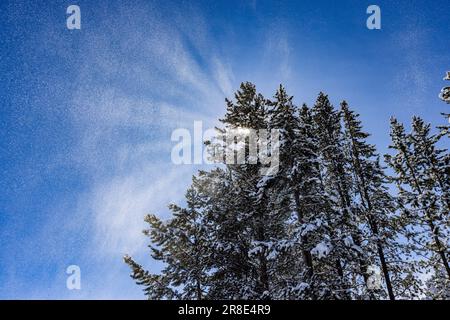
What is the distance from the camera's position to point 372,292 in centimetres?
1461

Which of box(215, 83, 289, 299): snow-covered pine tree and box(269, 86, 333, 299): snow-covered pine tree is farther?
box(215, 83, 289, 299): snow-covered pine tree

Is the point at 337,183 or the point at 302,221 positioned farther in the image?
the point at 337,183

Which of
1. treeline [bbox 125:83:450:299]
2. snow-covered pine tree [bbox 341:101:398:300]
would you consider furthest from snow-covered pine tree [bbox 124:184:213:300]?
snow-covered pine tree [bbox 341:101:398:300]

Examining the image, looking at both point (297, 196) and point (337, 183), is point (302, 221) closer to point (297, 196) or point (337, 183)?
point (297, 196)

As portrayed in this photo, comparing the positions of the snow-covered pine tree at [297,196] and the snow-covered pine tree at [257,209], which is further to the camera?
the snow-covered pine tree at [257,209]

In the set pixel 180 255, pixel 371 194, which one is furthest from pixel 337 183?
pixel 180 255

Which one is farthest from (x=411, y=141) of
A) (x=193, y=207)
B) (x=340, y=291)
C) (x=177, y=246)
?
(x=177, y=246)

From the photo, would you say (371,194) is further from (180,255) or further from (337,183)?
(180,255)

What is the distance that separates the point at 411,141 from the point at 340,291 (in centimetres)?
1537

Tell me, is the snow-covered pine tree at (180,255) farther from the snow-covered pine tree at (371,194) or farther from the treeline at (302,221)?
the snow-covered pine tree at (371,194)

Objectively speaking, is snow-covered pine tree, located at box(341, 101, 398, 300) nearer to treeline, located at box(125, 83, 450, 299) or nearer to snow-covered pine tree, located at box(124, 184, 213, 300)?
treeline, located at box(125, 83, 450, 299)

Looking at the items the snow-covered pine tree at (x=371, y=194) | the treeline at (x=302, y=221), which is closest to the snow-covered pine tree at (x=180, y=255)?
the treeline at (x=302, y=221)

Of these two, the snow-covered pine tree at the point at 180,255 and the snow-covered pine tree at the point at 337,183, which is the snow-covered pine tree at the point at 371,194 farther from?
the snow-covered pine tree at the point at 180,255
